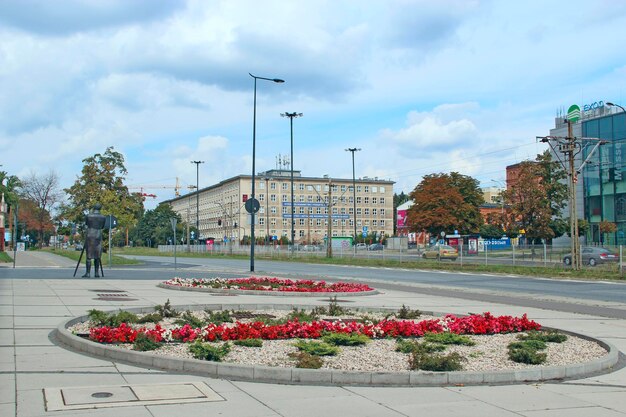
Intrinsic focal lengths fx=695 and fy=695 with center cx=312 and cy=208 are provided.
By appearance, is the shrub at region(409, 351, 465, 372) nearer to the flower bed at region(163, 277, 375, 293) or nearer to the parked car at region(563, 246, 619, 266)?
the flower bed at region(163, 277, 375, 293)

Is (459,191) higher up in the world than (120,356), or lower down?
higher up

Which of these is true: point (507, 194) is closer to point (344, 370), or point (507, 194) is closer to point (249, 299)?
point (249, 299)

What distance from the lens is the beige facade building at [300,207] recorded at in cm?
13462

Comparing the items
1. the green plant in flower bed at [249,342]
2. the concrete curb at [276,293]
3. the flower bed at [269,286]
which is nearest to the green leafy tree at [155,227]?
the flower bed at [269,286]

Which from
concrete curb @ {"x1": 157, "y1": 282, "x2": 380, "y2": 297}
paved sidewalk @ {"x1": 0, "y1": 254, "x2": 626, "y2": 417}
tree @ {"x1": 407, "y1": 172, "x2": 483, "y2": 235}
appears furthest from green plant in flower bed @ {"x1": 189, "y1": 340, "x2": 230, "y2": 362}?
tree @ {"x1": 407, "y1": 172, "x2": 483, "y2": 235}

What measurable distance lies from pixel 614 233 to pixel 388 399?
6719cm

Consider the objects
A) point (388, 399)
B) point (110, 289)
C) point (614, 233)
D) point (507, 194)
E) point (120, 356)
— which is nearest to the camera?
point (388, 399)

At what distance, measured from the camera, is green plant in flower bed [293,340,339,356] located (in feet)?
30.5

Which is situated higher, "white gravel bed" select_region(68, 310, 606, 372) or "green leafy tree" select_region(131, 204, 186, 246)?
"green leafy tree" select_region(131, 204, 186, 246)

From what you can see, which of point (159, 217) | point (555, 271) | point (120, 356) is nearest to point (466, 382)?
point (120, 356)

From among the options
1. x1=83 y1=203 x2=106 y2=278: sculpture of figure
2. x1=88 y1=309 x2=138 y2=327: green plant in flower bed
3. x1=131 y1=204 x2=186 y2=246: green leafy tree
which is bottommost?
x1=88 y1=309 x2=138 y2=327: green plant in flower bed

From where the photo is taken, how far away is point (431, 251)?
59.2 meters

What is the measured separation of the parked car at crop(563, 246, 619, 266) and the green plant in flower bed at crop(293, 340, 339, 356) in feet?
114

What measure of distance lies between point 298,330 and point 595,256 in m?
36.9
